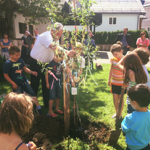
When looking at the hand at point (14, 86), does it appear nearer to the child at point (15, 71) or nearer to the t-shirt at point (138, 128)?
the child at point (15, 71)

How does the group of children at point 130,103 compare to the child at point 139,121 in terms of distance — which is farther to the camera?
the child at point 139,121

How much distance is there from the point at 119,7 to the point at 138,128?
1149 inches

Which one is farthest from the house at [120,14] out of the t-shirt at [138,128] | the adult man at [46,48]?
the t-shirt at [138,128]

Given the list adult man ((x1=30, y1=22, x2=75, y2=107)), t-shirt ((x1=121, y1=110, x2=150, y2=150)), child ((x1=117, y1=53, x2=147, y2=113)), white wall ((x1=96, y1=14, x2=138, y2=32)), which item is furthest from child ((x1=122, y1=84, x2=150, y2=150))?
white wall ((x1=96, y1=14, x2=138, y2=32))

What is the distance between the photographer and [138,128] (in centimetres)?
187

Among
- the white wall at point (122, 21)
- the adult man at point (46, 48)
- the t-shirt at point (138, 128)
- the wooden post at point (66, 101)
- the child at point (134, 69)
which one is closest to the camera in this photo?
the t-shirt at point (138, 128)

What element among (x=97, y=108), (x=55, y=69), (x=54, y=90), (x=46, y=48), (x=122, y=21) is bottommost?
(x=97, y=108)

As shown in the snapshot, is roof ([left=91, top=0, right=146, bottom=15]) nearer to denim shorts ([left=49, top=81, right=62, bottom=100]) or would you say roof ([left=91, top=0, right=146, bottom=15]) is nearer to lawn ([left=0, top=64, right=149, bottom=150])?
lawn ([left=0, top=64, right=149, bottom=150])

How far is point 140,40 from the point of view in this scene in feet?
23.0

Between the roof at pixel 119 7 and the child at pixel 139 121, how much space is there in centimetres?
2694

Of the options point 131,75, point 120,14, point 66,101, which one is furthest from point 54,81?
point 120,14

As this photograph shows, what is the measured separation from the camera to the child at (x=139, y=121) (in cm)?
188

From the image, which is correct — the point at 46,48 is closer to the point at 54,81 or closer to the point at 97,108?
the point at 54,81

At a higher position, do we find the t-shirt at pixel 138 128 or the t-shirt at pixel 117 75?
the t-shirt at pixel 117 75
